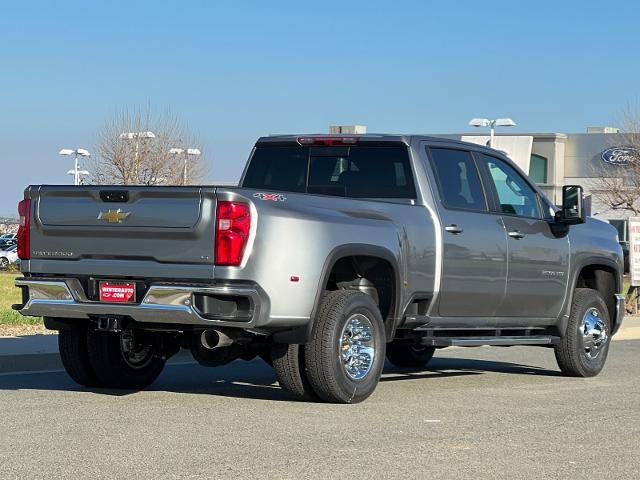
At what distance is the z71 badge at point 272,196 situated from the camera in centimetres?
905

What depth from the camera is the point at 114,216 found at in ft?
30.6

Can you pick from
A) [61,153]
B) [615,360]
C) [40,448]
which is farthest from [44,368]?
[61,153]

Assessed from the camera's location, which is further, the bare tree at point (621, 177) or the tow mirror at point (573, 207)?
the bare tree at point (621, 177)

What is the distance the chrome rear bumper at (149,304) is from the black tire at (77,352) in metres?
0.94

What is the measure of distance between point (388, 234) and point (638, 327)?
38.2 ft

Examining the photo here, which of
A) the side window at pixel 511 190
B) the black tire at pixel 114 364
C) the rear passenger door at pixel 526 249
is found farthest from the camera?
the side window at pixel 511 190

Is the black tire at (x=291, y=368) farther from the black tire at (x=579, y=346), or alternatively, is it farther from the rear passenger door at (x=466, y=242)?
the black tire at (x=579, y=346)

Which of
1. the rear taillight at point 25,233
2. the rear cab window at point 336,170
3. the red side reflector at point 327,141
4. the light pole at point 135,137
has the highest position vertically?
the light pole at point 135,137

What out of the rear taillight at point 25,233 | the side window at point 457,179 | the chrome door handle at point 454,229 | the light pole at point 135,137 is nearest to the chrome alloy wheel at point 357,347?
the chrome door handle at point 454,229

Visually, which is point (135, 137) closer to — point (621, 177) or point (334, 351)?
point (621, 177)

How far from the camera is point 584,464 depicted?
736 centimetres

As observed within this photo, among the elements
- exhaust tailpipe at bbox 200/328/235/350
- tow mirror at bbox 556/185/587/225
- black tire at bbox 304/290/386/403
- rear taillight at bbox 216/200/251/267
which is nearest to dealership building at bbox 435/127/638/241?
tow mirror at bbox 556/185/587/225

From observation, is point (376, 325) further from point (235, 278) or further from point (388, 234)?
point (235, 278)

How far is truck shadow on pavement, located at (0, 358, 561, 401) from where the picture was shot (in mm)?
10671
